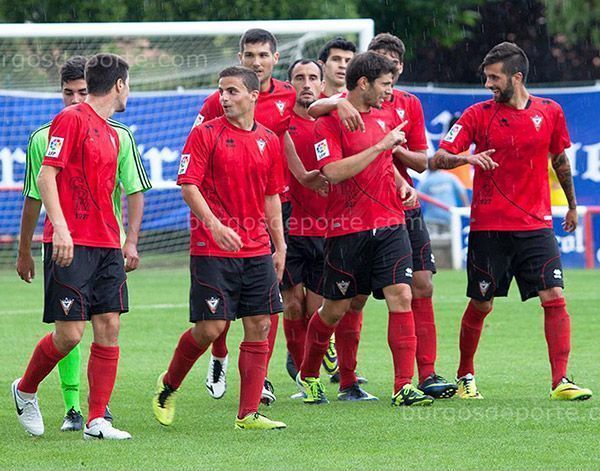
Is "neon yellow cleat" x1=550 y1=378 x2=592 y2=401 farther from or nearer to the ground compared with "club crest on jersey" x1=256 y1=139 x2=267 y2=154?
nearer to the ground

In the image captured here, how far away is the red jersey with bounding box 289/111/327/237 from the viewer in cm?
900

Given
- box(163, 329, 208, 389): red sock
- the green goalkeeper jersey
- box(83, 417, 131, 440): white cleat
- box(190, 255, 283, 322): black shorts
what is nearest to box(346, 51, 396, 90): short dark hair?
box(190, 255, 283, 322): black shorts

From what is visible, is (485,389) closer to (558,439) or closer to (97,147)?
(558,439)

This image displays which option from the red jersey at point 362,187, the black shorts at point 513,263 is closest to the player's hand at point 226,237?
the red jersey at point 362,187

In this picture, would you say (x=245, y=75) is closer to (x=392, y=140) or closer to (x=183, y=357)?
(x=392, y=140)

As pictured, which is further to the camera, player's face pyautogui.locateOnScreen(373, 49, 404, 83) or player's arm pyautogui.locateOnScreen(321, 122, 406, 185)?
player's face pyautogui.locateOnScreen(373, 49, 404, 83)

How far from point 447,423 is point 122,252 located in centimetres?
196

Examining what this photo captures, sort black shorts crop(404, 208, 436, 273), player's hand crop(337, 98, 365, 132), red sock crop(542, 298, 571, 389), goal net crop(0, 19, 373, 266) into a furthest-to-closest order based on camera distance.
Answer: goal net crop(0, 19, 373, 266) < black shorts crop(404, 208, 436, 273) < red sock crop(542, 298, 571, 389) < player's hand crop(337, 98, 365, 132)

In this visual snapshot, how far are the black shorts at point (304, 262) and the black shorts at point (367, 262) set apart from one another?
99 centimetres

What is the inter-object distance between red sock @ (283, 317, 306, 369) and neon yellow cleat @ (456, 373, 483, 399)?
1168 mm

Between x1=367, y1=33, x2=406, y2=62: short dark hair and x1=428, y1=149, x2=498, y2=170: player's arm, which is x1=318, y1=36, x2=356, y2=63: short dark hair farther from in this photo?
x1=428, y1=149, x2=498, y2=170: player's arm

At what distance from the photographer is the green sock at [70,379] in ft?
24.1

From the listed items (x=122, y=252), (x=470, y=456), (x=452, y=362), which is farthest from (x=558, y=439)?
→ (x=452, y=362)

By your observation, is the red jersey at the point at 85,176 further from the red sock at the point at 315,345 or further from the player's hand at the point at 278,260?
the red sock at the point at 315,345
